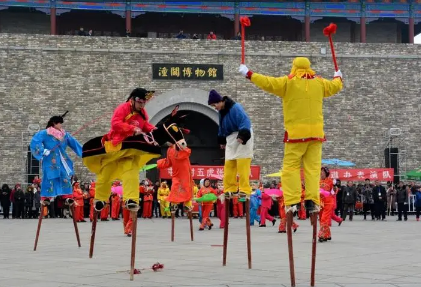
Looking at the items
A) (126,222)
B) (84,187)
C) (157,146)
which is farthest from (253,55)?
(157,146)

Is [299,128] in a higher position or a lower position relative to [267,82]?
lower

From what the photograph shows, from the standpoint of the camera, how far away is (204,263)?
7.30 meters

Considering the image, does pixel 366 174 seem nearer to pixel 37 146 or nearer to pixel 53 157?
pixel 53 157

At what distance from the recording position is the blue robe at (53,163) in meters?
9.47

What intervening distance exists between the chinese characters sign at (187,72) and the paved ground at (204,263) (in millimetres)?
15492

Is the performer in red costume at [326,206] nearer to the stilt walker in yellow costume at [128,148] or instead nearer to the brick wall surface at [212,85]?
the stilt walker in yellow costume at [128,148]

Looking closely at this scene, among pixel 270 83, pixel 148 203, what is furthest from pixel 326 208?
pixel 148 203

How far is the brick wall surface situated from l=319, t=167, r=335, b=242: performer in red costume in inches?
549

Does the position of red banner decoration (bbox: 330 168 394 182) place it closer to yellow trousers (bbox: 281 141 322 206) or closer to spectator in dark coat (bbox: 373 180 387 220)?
spectator in dark coat (bbox: 373 180 387 220)

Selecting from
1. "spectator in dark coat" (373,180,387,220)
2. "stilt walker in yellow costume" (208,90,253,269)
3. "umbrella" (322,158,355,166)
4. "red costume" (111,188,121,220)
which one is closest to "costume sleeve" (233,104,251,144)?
"stilt walker in yellow costume" (208,90,253,269)

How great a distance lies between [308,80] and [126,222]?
6729 mm

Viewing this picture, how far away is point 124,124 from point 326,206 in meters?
5.39

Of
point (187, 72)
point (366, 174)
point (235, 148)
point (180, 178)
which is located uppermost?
point (187, 72)

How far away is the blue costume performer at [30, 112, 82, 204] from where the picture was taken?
9.47 meters
